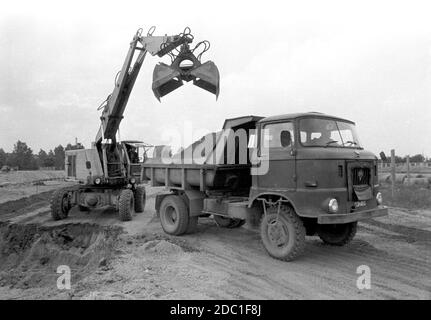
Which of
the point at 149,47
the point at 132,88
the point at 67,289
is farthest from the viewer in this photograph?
the point at 132,88

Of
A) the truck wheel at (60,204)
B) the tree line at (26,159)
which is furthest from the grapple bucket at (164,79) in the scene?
the tree line at (26,159)

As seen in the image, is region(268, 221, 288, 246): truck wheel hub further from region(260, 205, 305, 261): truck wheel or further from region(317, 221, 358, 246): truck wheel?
region(317, 221, 358, 246): truck wheel

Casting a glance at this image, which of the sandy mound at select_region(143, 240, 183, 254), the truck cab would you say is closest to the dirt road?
the sandy mound at select_region(143, 240, 183, 254)

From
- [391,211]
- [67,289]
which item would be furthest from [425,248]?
[67,289]

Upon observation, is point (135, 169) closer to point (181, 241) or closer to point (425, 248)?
point (181, 241)

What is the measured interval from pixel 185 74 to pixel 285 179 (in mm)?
4445

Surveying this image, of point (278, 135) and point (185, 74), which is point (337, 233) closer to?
→ point (278, 135)

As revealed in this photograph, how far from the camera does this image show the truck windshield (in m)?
6.64

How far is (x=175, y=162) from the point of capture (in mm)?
9148

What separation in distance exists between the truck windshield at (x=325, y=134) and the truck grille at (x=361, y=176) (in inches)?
19.3

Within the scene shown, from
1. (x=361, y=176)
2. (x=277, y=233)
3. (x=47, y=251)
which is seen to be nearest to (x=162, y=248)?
(x=277, y=233)

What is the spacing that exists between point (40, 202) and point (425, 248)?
15173mm

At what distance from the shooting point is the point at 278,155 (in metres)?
6.86

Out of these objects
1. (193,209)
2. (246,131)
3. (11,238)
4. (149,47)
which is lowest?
(11,238)
